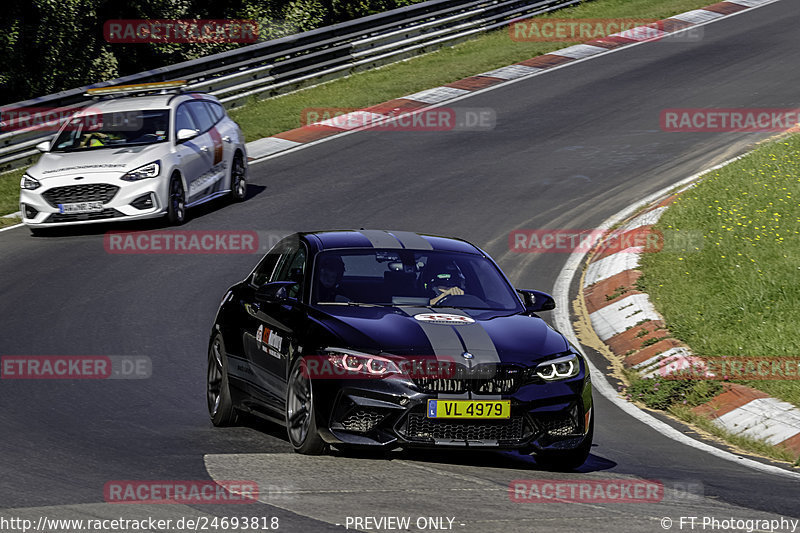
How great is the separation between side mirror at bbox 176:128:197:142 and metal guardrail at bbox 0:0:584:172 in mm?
4725

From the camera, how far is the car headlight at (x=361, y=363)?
789cm

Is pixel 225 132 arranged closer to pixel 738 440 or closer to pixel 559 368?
pixel 738 440

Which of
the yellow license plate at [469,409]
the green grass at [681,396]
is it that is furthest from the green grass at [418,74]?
the yellow license plate at [469,409]

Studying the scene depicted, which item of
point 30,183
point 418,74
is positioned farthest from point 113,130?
point 418,74

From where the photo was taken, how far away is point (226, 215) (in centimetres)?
1812

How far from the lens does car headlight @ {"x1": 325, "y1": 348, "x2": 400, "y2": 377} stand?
789cm

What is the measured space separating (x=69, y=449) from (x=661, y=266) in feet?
25.9

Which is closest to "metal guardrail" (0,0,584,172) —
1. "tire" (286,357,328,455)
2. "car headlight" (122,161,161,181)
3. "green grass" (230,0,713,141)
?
"green grass" (230,0,713,141)

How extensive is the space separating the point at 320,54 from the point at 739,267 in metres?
15.1

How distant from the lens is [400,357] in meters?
7.93

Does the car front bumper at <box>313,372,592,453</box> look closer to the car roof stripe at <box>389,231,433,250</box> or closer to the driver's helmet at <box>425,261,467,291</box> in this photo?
the driver's helmet at <box>425,261,467,291</box>

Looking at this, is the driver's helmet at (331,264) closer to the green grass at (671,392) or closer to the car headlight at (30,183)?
the green grass at (671,392)

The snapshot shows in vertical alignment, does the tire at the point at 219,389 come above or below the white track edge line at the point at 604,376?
above

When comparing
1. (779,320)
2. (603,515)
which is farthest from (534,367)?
(779,320)
